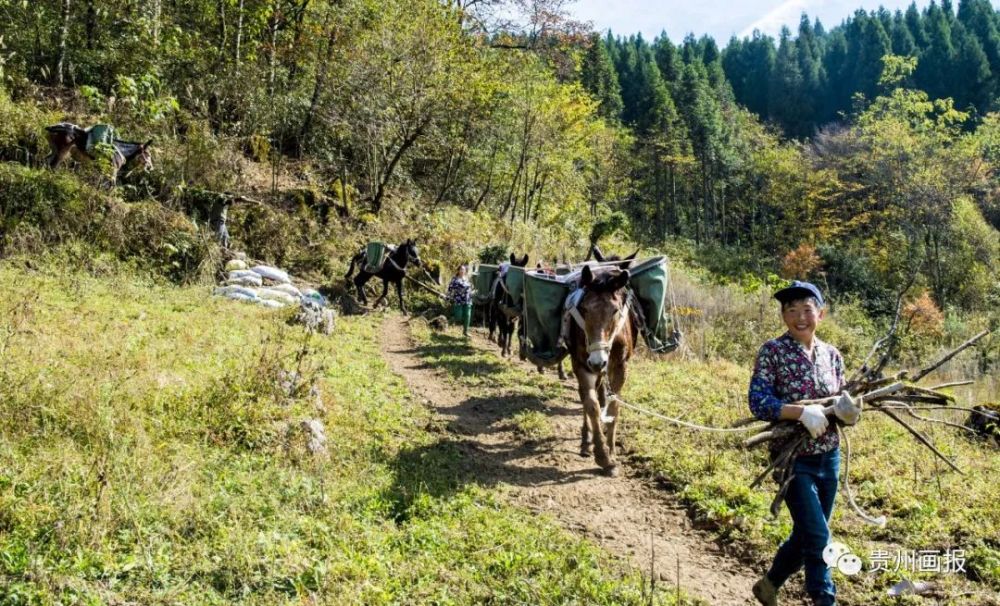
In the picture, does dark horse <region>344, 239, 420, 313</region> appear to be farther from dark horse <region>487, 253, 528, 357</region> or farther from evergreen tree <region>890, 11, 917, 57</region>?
evergreen tree <region>890, 11, 917, 57</region>

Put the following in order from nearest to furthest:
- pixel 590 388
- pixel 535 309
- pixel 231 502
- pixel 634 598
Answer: pixel 634 598, pixel 231 502, pixel 590 388, pixel 535 309

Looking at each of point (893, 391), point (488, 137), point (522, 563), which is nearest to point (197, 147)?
point (488, 137)

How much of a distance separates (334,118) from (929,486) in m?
22.6

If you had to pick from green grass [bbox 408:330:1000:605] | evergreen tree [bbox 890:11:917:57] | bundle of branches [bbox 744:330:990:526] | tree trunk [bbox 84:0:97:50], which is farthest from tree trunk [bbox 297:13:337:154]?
evergreen tree [bbox 890:11:917:57]

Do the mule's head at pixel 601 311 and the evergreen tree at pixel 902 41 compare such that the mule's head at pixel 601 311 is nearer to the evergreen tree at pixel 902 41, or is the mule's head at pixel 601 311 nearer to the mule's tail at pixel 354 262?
the mule's tail at pixel 354 262

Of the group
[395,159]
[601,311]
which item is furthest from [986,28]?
[601,311]

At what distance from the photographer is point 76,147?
46.3 feet

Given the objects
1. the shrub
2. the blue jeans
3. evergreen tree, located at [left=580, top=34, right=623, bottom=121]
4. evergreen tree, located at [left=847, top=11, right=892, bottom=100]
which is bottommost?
the blue jeans

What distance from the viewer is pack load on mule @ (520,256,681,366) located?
7.13 metres

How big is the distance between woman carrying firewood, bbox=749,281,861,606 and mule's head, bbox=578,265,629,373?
7.15 ft

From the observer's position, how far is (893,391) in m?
3.18

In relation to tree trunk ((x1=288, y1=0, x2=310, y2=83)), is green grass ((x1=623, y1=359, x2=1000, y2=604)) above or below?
below

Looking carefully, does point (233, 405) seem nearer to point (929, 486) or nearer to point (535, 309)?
point (535, 309)

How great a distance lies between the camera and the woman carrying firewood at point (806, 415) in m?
3.20
